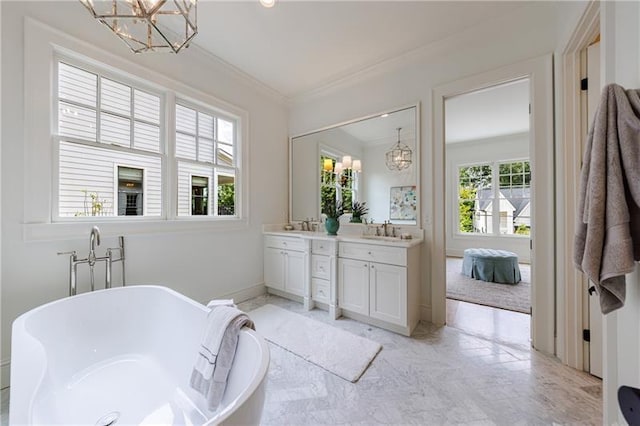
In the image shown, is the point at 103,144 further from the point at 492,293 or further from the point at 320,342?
the point at 492,293

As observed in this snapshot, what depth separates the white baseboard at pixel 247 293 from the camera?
2875mm

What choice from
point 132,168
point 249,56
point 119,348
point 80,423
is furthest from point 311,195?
point 80,423

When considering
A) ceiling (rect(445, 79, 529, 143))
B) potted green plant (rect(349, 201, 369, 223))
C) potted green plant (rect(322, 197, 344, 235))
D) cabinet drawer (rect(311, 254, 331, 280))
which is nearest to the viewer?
cabinet drawer (rect(311, 254, 331, 280))

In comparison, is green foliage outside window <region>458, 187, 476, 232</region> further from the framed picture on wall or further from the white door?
the white door

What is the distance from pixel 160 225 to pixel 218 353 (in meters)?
1.64

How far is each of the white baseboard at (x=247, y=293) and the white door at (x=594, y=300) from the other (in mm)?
3144

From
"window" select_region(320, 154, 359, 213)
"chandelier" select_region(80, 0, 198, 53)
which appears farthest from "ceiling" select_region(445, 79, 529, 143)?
"chandelier" select_region(80, 0, 198, 53)

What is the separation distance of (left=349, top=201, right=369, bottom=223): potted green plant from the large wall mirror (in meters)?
0.04

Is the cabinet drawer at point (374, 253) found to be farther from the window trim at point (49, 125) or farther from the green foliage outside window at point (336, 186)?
the window trim at point (49, 125)

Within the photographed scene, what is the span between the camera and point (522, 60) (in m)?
2.02

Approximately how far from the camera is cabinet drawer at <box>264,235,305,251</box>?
2898 millimetres

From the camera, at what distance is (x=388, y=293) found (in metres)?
2.25

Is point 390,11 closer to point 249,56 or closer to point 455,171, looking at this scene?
point 249,56

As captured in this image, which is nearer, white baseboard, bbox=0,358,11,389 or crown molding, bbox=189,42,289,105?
white baseboard, bbox=0,358,11,389
